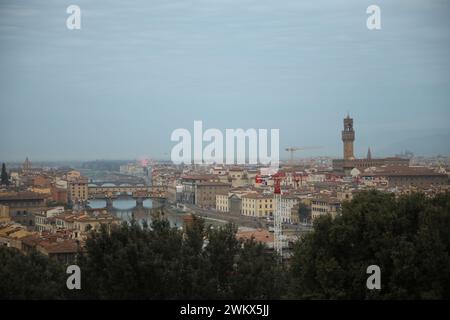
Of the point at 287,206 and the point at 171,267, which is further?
the point at 287,206

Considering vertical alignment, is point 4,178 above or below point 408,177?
above

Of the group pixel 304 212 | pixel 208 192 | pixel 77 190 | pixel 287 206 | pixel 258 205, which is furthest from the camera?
pixel 208 192

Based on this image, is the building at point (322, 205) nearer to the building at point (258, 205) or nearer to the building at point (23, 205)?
the building at point (258, 205)

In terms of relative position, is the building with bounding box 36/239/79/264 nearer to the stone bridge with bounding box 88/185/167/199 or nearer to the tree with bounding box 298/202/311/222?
the tree with bounding box 298/202/311/222

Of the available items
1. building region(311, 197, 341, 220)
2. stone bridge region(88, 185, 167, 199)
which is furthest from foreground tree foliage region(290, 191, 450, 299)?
stone bridge region(88, 185, 167, 199)

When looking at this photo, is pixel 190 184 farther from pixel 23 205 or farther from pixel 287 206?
pixel 23 205

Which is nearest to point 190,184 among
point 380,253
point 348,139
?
point 348,139
